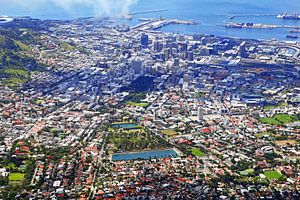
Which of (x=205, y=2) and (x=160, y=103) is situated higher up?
(x=205, y=2)

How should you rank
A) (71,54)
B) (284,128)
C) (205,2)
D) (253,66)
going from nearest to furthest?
(284,128) → (253,66) → (71,54) → (205,2)

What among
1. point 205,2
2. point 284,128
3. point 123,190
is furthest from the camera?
point 205,2

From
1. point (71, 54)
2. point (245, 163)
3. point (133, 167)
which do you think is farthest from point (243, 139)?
point (71, 54)

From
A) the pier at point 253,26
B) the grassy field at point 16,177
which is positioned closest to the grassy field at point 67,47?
the pier at point 253,26

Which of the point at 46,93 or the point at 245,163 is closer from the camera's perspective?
the point at 245,163

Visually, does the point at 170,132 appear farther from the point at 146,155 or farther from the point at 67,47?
the point at 67,47

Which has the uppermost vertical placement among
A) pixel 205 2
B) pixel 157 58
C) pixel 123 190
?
pixel 205 2

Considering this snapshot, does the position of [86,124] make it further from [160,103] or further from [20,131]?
[160,103]
